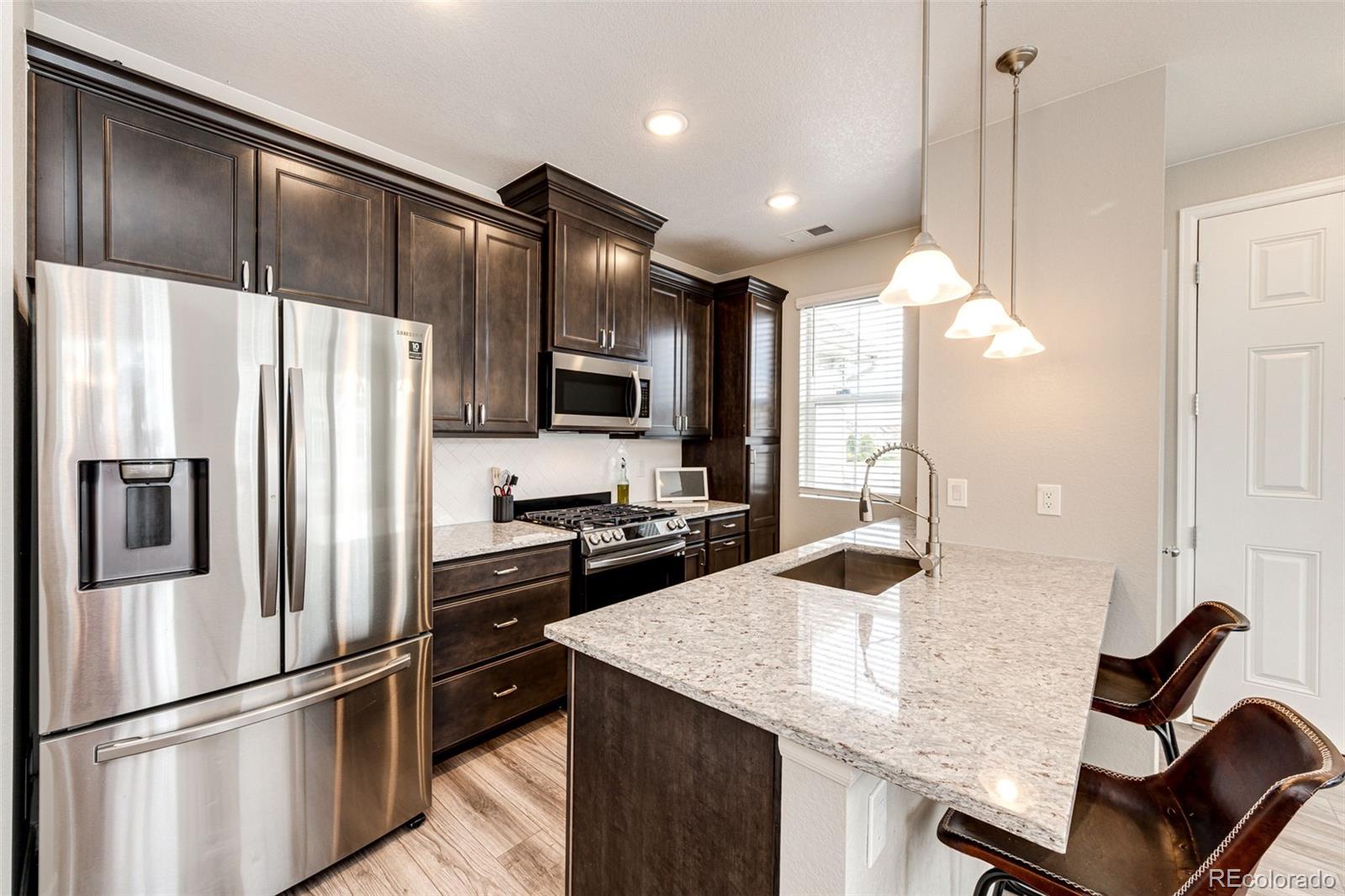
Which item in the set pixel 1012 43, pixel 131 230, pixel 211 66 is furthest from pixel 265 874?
pixel 1012 43

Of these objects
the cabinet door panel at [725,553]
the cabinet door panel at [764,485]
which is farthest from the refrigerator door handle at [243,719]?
the cabinet door panel at [764,485]

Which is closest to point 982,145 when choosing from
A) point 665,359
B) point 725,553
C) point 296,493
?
point 665,359

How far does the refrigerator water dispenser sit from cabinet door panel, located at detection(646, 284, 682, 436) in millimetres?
2402

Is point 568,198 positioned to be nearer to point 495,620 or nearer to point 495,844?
point 495,620

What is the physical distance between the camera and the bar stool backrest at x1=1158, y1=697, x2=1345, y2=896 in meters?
0.73

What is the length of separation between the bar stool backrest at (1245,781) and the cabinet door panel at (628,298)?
2768 mm

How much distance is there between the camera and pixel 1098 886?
91 centimetres

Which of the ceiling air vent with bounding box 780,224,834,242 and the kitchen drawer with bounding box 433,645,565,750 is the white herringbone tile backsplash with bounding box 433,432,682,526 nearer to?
the kitchen drawer with bounding box 433,645,565,750

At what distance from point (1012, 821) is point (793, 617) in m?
0.70

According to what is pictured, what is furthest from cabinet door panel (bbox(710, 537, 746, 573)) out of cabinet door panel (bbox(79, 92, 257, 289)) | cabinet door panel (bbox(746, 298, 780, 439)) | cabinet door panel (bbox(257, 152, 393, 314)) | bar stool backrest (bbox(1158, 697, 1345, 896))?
cabinet door panel (bbox(79, 92, 257, 289))

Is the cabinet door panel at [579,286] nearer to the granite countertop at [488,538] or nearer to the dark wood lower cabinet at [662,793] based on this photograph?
the granite countertop at [488,538]

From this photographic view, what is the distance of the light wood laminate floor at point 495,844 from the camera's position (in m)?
1.67

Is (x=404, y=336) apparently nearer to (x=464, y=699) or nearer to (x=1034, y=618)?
(x=464, y=699)

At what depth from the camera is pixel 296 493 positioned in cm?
158
